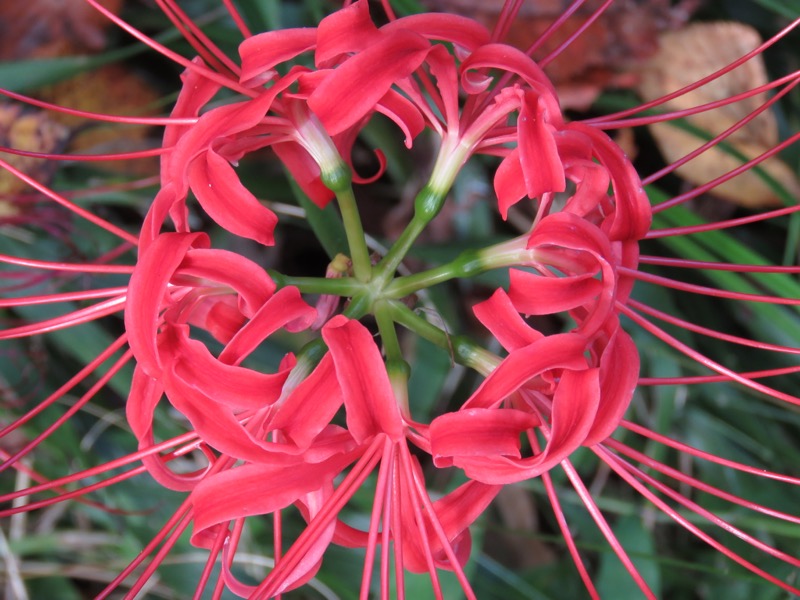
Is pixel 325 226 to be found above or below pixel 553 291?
above

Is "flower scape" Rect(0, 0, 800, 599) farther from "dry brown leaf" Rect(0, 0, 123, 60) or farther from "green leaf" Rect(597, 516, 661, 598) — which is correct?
"dry brown leaf" Rect(0, 0, 123, 60)

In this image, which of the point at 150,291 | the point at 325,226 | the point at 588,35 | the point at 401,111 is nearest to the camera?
the point at 150,291

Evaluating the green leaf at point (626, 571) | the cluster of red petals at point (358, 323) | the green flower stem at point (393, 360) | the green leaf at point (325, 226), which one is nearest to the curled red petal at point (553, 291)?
the cluster of red petals at point (358, 323)

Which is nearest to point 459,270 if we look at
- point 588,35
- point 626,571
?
point 626,571

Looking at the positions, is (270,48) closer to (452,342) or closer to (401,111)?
(401,111)

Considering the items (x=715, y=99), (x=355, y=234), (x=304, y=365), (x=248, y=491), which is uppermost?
(x=715, y=99)

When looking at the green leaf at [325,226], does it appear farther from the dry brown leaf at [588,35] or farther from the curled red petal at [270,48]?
the dry brown leaf at [588,35]

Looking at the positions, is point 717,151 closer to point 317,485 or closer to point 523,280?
point 523,280
